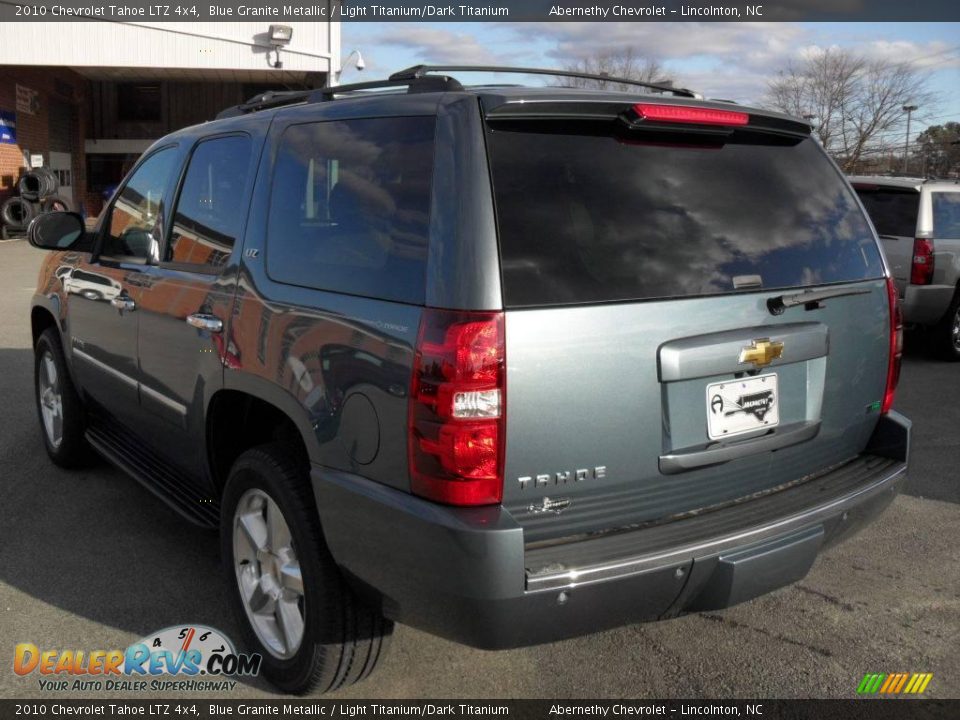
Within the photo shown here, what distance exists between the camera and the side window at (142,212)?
13.6 ft

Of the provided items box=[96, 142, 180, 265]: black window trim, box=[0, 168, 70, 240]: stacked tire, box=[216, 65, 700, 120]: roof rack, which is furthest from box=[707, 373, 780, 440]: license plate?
box=[0, 168, 70, 240]: stacked tire

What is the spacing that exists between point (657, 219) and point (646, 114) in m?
0.31

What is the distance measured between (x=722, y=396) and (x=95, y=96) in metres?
36.3

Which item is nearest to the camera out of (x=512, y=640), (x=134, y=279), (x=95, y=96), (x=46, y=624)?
(x=512, y=640)

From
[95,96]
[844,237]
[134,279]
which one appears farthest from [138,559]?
[95,96]

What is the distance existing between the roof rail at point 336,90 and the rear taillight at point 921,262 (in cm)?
726

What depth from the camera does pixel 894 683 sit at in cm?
319

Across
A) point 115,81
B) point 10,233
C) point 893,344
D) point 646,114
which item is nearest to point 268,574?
point 646,114

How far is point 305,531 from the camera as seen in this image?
279 cm

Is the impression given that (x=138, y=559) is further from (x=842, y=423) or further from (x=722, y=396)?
(x=842, y=423)

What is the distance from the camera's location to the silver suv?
902cm

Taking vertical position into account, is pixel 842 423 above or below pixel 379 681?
above

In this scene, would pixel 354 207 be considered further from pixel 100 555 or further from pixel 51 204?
pixel 51 204

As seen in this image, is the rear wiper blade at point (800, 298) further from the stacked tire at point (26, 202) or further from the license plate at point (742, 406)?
the stacked tire at point (26, 202)
